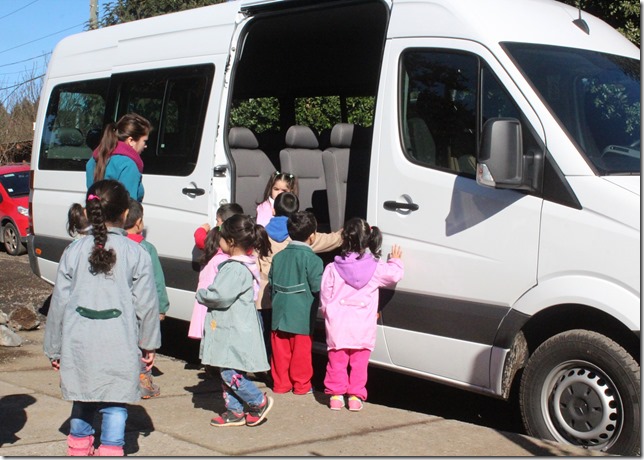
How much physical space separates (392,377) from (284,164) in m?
2.05

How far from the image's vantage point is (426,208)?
19.3ft

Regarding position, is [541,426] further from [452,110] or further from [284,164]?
[284,164]

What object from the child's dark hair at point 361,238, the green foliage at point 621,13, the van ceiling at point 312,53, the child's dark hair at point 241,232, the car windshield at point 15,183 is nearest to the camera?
the child's dark hair at point 241,232

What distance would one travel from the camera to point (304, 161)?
27.1ft

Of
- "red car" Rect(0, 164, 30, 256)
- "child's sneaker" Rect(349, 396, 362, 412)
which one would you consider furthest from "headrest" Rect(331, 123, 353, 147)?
"red car" Rect(0, 164, 30, 256)

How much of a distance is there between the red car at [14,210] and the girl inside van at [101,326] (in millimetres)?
13106

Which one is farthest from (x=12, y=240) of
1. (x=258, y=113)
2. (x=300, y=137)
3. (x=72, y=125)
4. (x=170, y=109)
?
(x=300, y=137)

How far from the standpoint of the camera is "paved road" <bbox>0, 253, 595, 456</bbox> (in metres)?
5.25

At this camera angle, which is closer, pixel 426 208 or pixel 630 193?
pixel 630 193

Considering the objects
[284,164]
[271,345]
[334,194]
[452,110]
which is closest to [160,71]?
[284,164]

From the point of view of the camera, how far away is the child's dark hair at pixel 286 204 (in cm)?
733

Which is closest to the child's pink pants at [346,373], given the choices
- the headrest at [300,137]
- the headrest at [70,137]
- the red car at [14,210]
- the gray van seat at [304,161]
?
the gray van seat at [304,161]

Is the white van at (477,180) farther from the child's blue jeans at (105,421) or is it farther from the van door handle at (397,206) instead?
the child's blue jeans at (105,421)

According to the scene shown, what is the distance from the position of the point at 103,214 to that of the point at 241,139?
337 centimetres
